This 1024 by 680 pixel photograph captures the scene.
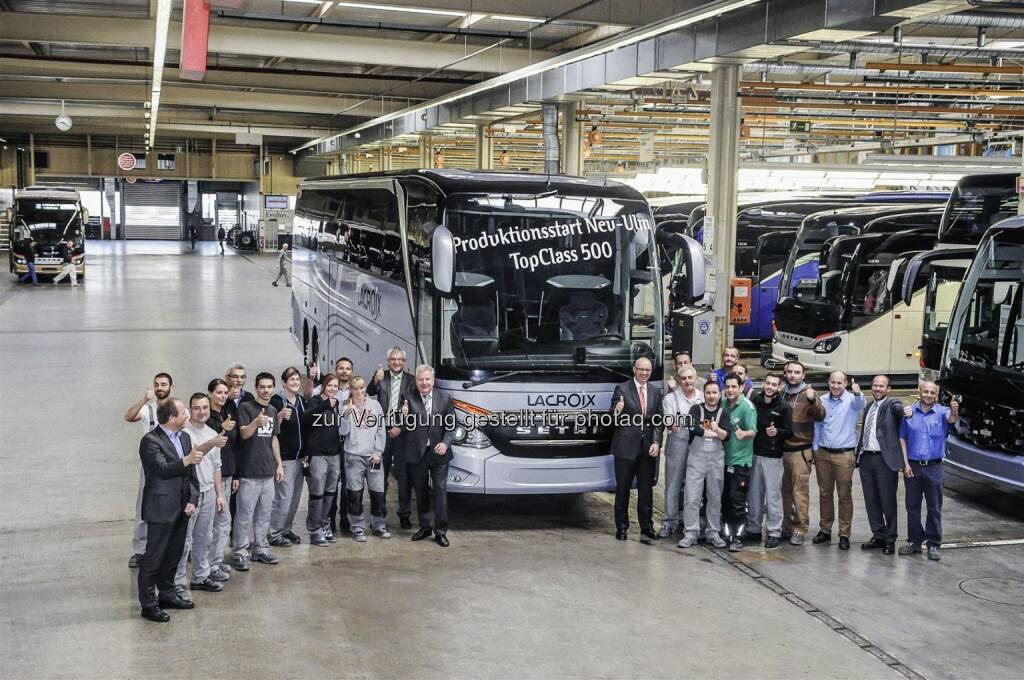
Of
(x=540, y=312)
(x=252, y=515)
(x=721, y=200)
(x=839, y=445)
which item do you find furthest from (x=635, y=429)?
(x=721, y=200)

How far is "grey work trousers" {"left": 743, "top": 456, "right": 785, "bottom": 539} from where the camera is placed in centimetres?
940

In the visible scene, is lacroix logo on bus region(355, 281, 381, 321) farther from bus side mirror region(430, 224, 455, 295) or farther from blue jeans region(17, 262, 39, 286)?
blue jeans region(17, 262, 39, 286)

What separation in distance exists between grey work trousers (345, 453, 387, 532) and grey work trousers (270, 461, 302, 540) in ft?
1.55

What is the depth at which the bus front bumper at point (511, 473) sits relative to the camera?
964 cm

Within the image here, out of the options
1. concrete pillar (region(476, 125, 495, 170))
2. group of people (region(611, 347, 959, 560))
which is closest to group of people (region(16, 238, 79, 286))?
concrete pillar (region(476, 125, 495, 170))

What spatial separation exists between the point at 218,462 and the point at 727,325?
36.0 feet

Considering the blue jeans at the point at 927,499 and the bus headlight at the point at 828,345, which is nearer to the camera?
the blue jeans at the point at 927,499

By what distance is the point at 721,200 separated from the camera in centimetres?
1675

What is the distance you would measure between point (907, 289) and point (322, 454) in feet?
31.5

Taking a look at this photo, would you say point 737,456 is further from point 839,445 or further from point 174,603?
point 174,603

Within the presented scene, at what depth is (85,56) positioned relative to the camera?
2841cm

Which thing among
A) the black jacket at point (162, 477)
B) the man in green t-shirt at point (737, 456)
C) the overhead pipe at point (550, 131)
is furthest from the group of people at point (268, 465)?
the overhead pipe at point (550, 131)

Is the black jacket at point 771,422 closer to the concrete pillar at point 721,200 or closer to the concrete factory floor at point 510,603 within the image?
the concrete factory floor at point 510,603

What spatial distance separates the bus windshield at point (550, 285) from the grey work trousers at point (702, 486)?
1209mm
